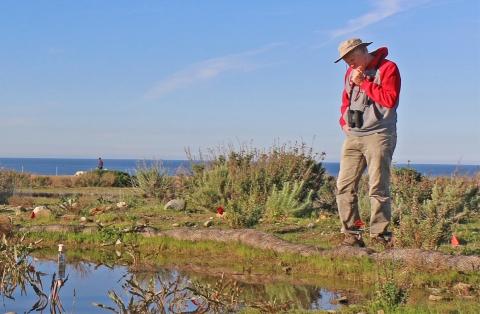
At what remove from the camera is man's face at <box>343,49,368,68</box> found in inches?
289

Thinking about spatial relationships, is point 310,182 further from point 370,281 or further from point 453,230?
point 370,281

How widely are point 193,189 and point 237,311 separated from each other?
29.2ft

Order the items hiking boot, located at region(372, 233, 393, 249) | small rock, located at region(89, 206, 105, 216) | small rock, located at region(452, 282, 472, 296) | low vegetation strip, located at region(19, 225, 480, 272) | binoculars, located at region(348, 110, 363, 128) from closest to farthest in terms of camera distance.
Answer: small rock, located at region(452, 282, 472, 296) → low vegetation strip, located at region(19, 225, 480, 272) → binoculars, located at region(348, 110, 363, 128) → hiking boot, located at region(372, 233, 393, 249) → small rock, located at region(89, 206, 105, 216)

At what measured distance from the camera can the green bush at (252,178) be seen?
41.6 ft

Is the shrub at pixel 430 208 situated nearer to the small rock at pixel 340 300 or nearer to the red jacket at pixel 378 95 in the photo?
the red jacket at pixel 378 95

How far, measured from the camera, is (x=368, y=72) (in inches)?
295

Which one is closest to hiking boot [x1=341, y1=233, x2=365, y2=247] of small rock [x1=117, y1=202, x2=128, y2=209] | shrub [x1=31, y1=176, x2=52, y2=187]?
small rock [x1=117, y1=202, x2=128, y2=209]

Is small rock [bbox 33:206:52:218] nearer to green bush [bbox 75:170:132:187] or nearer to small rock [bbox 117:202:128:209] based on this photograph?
small rock [bbox 117:202:128:209]

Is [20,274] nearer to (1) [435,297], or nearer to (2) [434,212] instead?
(1) [435,297]

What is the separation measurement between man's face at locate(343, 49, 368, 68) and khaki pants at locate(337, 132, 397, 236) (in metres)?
0.80

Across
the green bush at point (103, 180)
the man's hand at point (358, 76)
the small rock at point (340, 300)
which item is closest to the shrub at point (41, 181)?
the green bush at point (103, 180)

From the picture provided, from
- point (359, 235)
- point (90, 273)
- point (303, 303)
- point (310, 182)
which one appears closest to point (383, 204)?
point (359, 235)

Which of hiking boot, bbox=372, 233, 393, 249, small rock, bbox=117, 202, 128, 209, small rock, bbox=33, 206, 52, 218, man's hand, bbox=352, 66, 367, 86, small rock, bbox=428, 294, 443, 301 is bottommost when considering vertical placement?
small rock, bbox=428, 294, 443, 301

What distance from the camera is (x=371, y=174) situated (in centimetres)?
756
